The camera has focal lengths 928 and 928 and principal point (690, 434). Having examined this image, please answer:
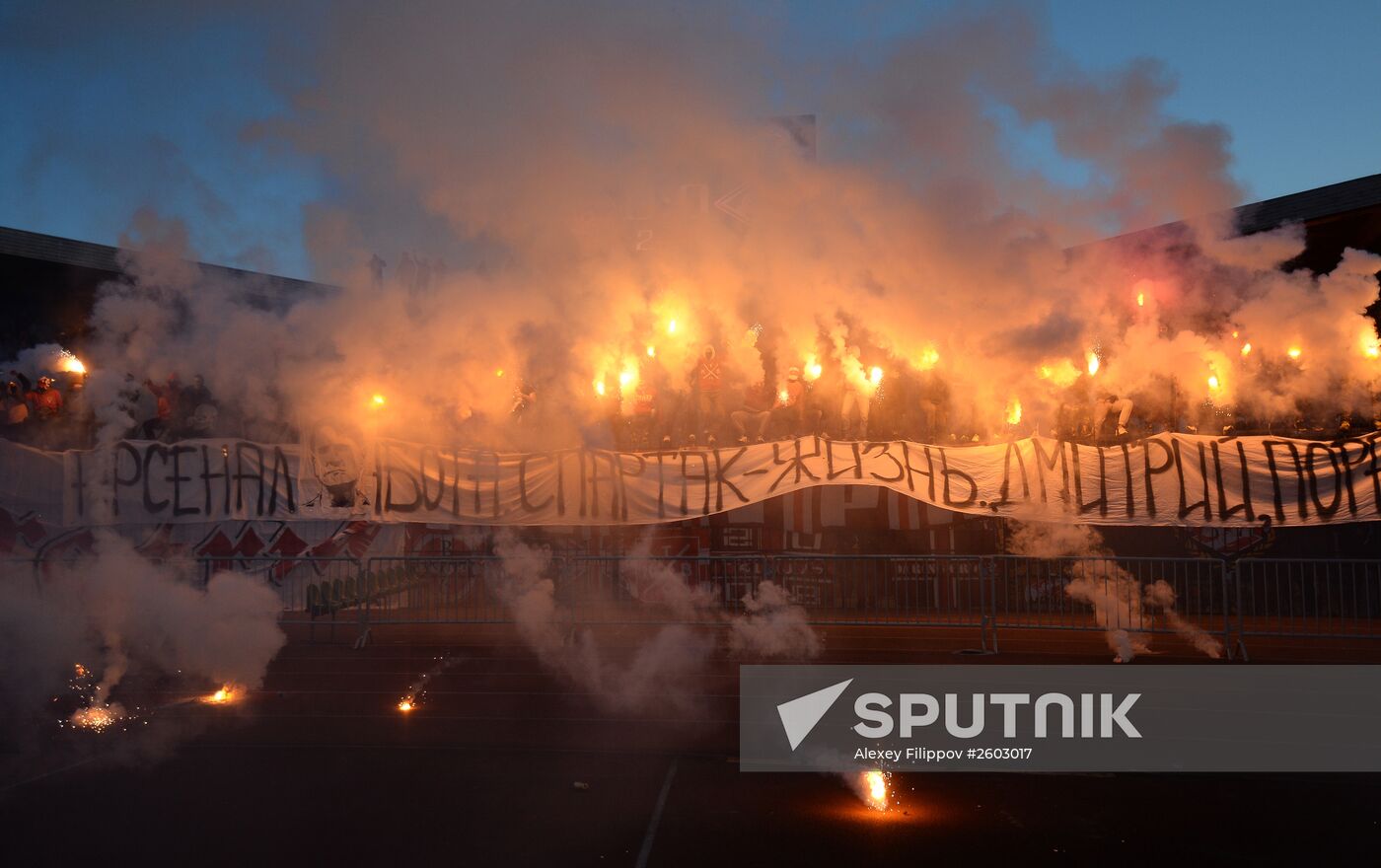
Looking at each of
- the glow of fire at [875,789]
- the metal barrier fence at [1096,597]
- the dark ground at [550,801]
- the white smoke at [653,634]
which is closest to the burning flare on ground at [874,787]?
the glow of fire at [875,789]

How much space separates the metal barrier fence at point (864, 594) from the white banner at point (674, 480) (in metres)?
0.58

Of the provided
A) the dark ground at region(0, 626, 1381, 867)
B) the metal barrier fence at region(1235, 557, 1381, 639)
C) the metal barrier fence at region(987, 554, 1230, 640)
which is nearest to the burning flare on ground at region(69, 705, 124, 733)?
the dark ground at region(0, 626, 1381, 867)

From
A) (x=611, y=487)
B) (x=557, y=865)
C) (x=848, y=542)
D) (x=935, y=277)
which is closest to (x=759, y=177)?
(x=935, y=277)

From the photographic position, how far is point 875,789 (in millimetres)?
6234

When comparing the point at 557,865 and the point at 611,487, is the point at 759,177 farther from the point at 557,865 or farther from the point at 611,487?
the point at 557,865

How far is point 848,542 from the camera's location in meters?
12.8

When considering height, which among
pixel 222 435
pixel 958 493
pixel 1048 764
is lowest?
pixel 1048 764

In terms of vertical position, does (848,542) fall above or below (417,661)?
above

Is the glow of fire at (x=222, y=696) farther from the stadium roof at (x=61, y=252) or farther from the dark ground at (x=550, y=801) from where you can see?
the stadium roof at (x=61, y=252)

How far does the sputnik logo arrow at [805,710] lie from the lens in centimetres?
751

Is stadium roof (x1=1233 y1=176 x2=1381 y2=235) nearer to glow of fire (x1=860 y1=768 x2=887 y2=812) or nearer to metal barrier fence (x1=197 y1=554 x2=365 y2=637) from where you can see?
glow of fire (x1=860 y1=768 x2=887 y2=812)

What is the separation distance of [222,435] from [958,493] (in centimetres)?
854

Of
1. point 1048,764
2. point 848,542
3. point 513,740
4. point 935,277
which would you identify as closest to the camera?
point 1048,764

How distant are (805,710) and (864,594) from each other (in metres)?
2.48
